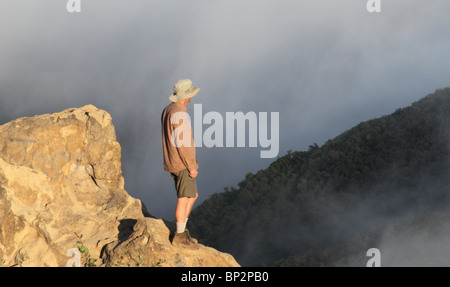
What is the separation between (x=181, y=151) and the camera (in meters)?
7.11

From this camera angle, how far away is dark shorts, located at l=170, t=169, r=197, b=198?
7.31m

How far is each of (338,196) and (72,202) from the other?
8662 mm

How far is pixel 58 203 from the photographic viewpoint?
26.8ft

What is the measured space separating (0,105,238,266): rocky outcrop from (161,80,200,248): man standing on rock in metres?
0.54

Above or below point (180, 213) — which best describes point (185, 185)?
above

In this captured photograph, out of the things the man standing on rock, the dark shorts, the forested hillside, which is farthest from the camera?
the forested hillside

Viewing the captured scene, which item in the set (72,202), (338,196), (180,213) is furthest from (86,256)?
(338,196)

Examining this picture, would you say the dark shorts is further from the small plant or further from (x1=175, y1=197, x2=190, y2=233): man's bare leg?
the small plant

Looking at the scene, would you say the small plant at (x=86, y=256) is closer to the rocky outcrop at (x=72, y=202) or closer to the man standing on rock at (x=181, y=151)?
the rocky outcrop at (x=72, y=202)

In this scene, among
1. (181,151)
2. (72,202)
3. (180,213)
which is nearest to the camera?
(181,151)

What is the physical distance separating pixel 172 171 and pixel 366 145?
418 inches

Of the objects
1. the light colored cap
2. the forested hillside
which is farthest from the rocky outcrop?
the forested hillside

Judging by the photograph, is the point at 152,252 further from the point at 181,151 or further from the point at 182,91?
the point at 182,91
